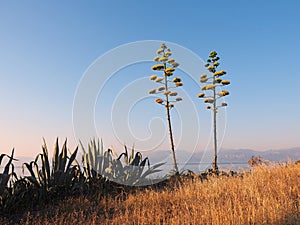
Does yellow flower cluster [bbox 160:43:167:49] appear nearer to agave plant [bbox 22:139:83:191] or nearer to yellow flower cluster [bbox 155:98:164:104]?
yellow flower cluster [bbox 155:98:164:104]

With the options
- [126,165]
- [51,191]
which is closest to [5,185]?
[51,191]

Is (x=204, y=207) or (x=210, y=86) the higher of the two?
(x=210, y=86)

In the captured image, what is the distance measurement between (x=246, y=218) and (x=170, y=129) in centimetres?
882

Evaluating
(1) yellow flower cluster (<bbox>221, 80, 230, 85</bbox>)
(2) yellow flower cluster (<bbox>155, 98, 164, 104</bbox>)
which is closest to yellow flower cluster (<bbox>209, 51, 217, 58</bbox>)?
(1) yellow flower cluster (<bbox>221, 80, 230, 85</bbox>)

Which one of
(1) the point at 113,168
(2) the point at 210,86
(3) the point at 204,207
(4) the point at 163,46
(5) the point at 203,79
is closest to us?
(3) the point at 204,207

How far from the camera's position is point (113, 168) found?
862 centimetres

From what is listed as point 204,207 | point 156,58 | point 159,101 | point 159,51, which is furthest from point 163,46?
point 204,207

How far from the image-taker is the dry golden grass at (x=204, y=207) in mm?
4574

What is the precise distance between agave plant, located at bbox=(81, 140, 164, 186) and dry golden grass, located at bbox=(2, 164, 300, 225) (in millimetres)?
1441

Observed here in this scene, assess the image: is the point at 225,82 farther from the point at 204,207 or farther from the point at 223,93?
the point at 204,207

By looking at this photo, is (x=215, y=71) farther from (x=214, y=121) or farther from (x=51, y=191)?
(x=51, y=191)

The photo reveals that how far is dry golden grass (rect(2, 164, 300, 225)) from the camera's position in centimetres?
457

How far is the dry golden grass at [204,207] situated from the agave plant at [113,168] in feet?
4.73

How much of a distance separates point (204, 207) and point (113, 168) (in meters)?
3.84
